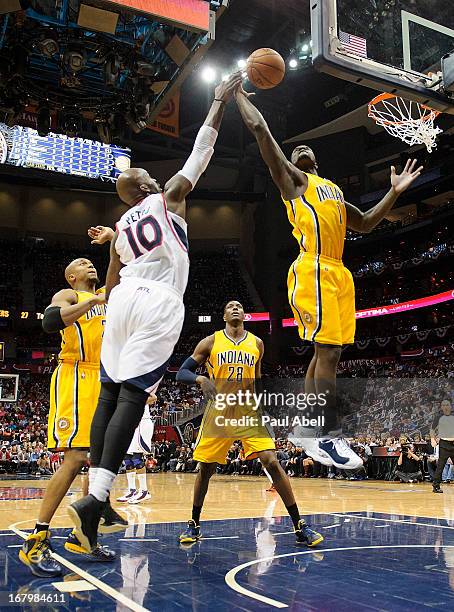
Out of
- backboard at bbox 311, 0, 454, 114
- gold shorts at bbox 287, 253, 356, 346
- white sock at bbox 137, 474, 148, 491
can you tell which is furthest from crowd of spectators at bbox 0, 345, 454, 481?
gold shorts at bbox 287, 253, 356, 346

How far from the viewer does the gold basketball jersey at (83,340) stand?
4488 millimetres

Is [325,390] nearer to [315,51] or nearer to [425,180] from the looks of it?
[315,51]

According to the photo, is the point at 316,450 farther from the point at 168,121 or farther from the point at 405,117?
the point at 168,121

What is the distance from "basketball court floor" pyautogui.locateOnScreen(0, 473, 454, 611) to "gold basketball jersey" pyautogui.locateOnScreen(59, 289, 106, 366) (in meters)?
1.42

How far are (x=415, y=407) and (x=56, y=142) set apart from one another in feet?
49.0

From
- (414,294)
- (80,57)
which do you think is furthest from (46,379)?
(80,57)

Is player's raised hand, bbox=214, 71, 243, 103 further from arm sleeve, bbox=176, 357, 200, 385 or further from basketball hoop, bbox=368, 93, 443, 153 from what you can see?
basketball hoop, bbox=368, 93, 443, 153

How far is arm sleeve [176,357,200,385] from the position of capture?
16.2ft

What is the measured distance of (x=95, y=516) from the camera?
8.88ft

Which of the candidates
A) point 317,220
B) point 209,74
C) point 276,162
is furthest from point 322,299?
point 209,74

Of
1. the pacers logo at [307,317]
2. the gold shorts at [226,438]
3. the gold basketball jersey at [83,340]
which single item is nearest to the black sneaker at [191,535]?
the gold shorts at [226,438]

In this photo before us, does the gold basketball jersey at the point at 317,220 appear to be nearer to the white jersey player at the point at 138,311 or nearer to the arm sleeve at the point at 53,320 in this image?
the white jersey player at the point at 138,311

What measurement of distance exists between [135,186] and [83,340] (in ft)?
5.17

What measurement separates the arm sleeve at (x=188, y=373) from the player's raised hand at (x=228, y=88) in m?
2.30
